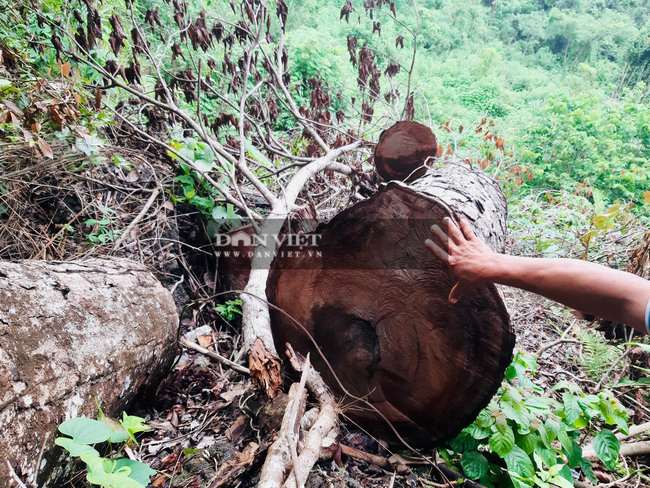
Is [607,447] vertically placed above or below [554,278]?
below

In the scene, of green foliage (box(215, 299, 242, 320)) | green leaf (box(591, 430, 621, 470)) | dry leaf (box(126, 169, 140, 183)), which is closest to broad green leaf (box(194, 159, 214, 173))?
dry leaf (box(126, 169, 140, 183))

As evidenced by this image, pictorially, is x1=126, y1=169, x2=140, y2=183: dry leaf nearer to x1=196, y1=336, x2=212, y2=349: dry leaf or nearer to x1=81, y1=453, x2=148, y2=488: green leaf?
x1=196, y1=336, x2=212, y2=349: dry leaf

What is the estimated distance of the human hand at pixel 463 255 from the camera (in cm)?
105

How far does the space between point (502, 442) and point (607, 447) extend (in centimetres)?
46

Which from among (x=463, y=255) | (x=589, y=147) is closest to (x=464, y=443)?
(x=463, y=255)

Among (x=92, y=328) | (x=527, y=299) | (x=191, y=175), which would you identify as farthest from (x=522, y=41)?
(x=92, y=328)

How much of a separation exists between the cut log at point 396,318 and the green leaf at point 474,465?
0.12 metres

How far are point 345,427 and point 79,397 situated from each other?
1059 millimetres

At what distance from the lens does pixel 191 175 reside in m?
2.61

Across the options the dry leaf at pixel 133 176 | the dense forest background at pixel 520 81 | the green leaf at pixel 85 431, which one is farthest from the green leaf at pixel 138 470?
the dry leaf at pixel 133 176

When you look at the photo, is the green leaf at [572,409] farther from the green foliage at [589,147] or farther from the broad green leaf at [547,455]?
the green foliage at [589,147]

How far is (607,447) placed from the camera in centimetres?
134

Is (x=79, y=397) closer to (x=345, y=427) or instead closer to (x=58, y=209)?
(x=345, y=427)

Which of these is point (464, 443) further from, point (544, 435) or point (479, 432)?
point (544, 435)
